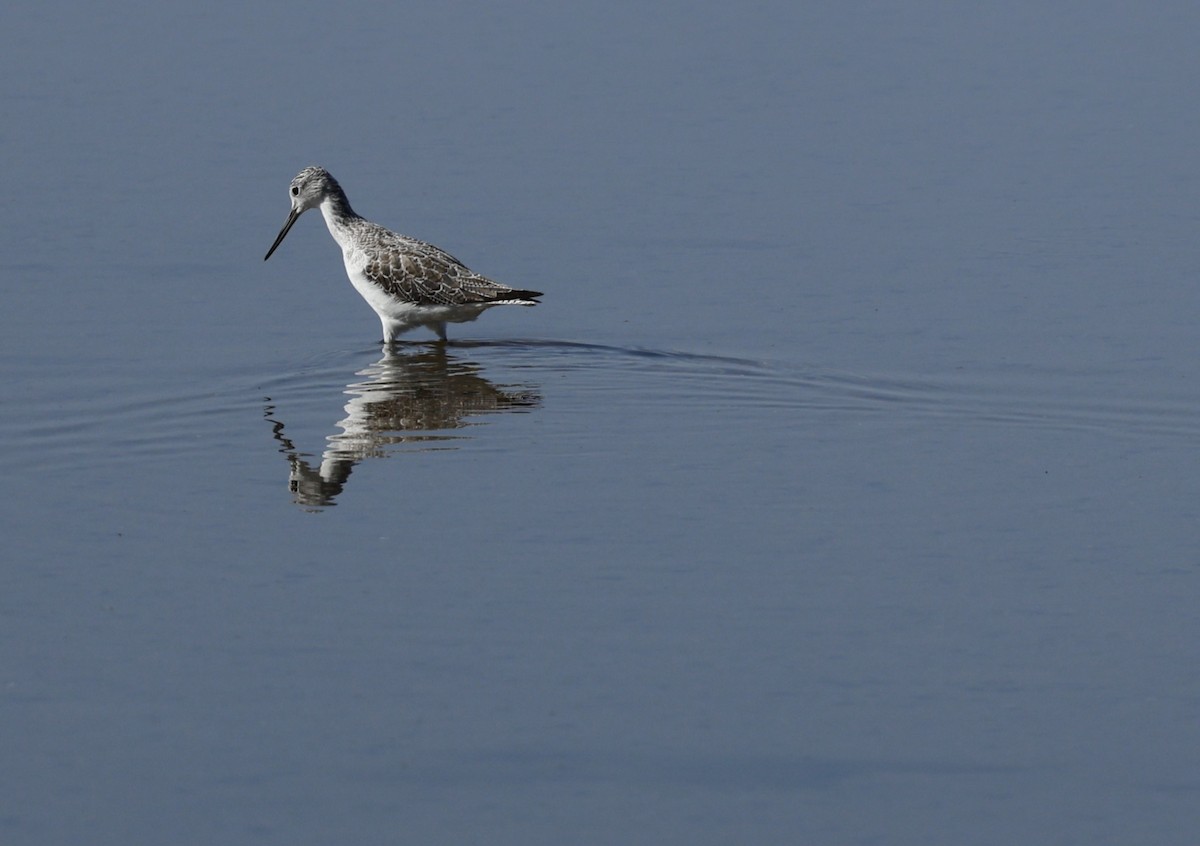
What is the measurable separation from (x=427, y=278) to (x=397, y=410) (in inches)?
77.6

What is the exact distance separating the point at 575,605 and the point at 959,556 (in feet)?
6.76

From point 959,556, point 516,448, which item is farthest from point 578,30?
point 959,556

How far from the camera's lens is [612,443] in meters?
11.9

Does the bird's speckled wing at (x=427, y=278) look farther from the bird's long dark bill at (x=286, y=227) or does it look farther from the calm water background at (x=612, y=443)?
the bird's long dark bill at (x=286, y=227)

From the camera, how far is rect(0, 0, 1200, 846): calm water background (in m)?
7.52

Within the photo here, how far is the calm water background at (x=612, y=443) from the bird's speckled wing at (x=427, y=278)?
43cm

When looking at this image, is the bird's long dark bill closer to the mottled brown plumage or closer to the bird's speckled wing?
the mottled brown plumage

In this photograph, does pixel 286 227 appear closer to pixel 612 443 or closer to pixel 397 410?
pixel 397 410

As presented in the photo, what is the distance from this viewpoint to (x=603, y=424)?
1234 centimetres

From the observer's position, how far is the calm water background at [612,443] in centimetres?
752

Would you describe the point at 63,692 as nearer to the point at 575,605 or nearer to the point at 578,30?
the point at 575,605

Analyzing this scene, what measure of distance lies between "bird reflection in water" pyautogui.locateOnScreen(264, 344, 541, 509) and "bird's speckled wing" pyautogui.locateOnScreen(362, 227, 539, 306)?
0.45 metres

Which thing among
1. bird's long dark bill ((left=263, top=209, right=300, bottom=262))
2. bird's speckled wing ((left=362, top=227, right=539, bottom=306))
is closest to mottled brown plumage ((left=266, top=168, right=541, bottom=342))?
bird's speckled wing ((left=362, top=227, right=539, bottom=306))

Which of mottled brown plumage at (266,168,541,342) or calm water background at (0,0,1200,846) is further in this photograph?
mottled brown plumage at (266,168,541,342)
